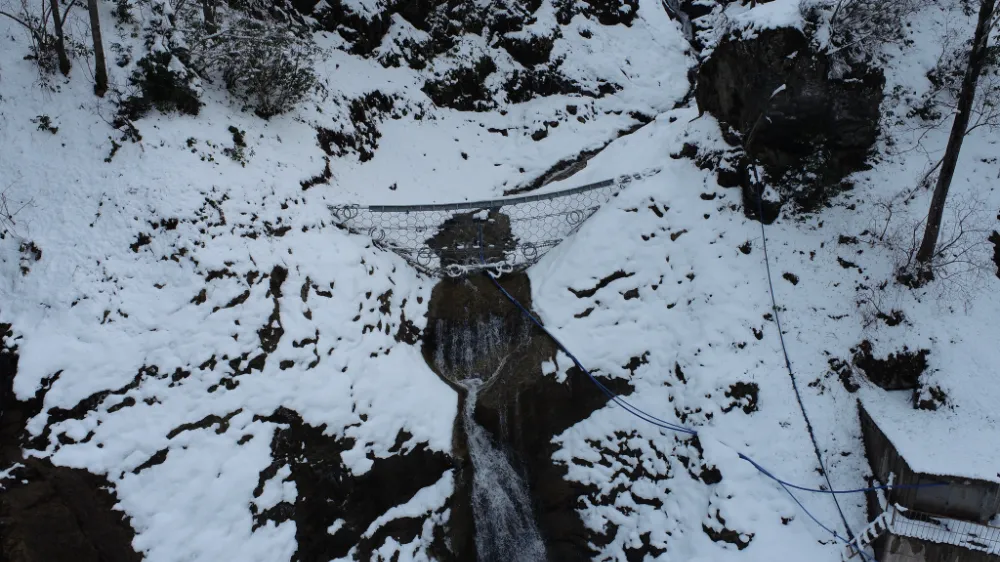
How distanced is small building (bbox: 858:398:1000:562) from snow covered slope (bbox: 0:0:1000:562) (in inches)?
4.9

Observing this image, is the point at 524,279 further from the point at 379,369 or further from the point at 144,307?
the point at 144,307

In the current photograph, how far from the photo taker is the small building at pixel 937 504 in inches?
273

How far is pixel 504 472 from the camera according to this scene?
31.9 feet

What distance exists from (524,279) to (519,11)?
11204 millimetres

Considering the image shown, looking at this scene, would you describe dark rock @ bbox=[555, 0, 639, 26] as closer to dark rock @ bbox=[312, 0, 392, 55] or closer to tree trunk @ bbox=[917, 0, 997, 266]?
dark rock @ bbox=[312, 0, 392, 55]

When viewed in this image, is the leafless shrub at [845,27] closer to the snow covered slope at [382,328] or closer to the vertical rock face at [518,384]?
the snow covered slope at [382,328]

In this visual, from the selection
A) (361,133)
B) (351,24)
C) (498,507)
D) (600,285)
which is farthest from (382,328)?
(351,24)

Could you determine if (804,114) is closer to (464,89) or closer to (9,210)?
(464,89)

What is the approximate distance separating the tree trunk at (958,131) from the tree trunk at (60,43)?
14643 millimetres

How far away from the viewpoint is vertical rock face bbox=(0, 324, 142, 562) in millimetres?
6324

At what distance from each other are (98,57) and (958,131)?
1429 centimetres

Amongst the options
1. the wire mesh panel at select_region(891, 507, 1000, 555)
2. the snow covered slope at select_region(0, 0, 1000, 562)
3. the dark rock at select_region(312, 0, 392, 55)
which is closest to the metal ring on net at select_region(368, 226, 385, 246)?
the snow covered slope at select_region(0, 0, 1000, 562)

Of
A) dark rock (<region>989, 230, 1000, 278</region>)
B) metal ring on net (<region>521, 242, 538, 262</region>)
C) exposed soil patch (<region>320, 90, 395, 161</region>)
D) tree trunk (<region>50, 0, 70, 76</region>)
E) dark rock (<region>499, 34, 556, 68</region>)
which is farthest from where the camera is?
dark rock (<region>499, 34, 556, 68</region>)

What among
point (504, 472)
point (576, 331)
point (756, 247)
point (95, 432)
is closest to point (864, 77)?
point (756, 247)
